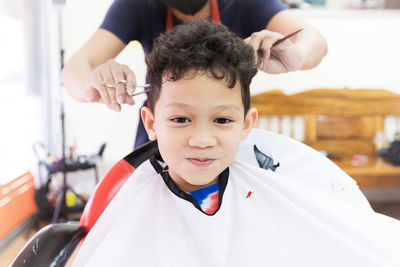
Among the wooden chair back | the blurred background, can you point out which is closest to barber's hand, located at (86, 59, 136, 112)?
the blurred background

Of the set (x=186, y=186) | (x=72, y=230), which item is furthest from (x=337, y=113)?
(x=72, y=230)

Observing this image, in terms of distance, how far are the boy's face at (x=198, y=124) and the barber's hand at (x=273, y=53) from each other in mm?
124

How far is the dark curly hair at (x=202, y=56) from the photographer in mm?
812

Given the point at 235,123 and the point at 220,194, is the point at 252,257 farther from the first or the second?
the point at 235,123

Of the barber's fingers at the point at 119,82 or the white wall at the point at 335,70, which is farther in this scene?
the white wall at the point at 335,70

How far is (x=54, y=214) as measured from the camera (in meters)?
2.74

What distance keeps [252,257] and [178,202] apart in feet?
0.74

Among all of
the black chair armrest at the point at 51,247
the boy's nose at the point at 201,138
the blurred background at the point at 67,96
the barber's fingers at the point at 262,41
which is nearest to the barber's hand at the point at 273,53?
the barber's fingers at the point at 262,41

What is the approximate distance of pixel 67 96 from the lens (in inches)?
108

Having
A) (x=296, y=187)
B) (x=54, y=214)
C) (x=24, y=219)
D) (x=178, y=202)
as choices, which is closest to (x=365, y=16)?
(x=296, y=187)

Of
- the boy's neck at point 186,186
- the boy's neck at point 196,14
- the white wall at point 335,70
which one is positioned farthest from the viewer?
the white wall at point 335,70

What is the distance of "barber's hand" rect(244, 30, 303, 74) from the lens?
89cm

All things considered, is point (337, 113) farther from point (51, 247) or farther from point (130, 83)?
point (51, 247)

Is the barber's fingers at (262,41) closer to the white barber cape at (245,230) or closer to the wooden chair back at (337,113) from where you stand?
the white barber cape at (245,230)
